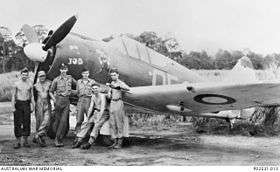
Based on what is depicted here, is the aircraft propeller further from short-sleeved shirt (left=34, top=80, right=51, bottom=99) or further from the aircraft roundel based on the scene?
the aircraft roundel

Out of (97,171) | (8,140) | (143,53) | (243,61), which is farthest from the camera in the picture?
(243,61)

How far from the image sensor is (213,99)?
5.98 m

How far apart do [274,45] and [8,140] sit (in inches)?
212

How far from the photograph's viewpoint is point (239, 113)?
929cm

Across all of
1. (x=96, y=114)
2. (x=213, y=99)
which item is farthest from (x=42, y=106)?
(x=213, y=99)

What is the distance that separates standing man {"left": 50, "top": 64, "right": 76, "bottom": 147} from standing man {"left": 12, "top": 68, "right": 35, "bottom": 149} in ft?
1.46

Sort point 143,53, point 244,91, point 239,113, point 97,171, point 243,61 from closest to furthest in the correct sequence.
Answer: point 97,171 → point 244,91 → point 143,53 → point 243,61 → point 239,113

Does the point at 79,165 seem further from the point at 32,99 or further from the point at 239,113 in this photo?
the point at 239,113

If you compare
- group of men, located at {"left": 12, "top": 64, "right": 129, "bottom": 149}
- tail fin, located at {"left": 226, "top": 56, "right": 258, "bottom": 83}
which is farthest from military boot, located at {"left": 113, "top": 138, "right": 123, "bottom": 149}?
tail fin, located at {"left": 226, "top": 56, "right": 258, "bottom": 83}

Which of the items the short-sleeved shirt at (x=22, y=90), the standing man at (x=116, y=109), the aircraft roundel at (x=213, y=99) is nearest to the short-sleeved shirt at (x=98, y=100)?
the standing man at (x=116, y=109)

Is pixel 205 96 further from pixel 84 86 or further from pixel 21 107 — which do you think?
pixel 21 107

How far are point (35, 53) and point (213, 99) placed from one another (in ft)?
10.5

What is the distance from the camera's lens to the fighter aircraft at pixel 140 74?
555cm

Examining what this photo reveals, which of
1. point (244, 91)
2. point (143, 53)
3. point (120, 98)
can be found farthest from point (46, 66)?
point (244, 91)
